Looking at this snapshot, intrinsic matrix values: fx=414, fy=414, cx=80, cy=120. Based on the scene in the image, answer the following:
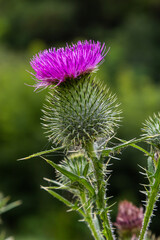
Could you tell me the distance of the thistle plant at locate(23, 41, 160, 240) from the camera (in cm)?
307

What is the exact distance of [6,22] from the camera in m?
48.5

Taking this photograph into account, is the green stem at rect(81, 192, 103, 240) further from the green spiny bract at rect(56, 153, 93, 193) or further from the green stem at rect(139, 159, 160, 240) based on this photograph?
the green stem at rect(139, 159, 160, 240)

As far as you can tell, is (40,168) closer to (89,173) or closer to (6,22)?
(89,173)

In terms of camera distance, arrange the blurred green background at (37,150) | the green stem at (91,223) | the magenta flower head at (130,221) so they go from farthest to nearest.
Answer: the blurred green background at (37,150), the magenta flower head at (130,221), the green stem at (91,223)

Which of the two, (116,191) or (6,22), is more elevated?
(6,22)

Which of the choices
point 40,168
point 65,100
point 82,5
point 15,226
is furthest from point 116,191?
point 82,5

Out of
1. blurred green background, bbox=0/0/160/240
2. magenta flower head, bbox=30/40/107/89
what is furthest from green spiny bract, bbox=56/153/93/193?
blurred green background, bbox=0/0/160/240

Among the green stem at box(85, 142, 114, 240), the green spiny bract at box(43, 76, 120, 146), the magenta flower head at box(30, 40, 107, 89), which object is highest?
the magenta flower head at box(30, 40, 107, 89)

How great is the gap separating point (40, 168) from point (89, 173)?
18.5 meters

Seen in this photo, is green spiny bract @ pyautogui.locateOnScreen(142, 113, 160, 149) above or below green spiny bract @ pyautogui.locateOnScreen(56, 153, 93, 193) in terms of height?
above

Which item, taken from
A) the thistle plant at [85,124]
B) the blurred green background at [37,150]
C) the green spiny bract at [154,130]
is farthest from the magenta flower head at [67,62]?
the blurred green background at [37,150]

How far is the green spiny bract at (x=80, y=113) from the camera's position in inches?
132

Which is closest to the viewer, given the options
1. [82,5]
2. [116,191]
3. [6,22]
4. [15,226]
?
[116,191]

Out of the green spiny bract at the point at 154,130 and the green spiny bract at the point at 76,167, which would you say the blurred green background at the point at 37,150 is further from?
the green spiny bract at the point at 154,130
